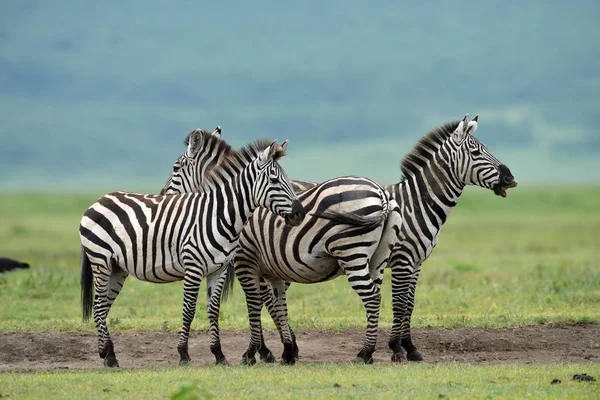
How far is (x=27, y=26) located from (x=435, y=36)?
248 ft

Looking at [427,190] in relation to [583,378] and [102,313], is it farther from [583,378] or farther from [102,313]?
[102,313]

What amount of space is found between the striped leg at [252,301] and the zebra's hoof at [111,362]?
159 centimetres

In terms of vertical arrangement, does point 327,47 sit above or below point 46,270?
above

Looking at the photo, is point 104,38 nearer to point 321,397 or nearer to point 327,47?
point 327,47

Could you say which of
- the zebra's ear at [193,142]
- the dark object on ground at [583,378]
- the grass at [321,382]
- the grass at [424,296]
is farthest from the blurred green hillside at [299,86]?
the dark object on ground at [583,378]

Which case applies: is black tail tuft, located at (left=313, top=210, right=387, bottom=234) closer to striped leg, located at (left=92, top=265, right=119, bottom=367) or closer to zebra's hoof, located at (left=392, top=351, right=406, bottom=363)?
zebra's hoof, located at (left=392, top=351, right=406, bottom=363)

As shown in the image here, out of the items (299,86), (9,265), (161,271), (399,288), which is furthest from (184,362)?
(299,86)

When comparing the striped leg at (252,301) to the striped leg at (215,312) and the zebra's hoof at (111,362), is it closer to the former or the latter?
the striped leg at (215,312)

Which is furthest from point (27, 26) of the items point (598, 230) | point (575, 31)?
point (598, 230)

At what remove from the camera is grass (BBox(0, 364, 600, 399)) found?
952 cm

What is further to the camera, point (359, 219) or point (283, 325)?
point (283, 325)

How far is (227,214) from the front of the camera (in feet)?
40.0

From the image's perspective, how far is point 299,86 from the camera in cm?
16800

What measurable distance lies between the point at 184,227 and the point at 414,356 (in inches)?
130
